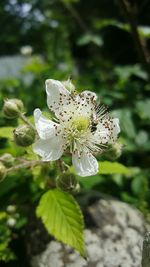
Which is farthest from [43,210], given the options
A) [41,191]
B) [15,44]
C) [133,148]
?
[15,44]

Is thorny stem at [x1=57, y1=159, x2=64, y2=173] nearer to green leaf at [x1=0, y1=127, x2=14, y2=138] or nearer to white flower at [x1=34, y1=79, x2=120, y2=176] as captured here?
white flower at [x1=34, y1=79, x2=120, y2=176]

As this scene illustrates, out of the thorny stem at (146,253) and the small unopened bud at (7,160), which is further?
the small unopened bud at (7,160)

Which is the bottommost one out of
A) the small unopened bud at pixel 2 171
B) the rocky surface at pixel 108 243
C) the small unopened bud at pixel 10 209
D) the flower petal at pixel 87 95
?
the rocky surface at pixel 108 243

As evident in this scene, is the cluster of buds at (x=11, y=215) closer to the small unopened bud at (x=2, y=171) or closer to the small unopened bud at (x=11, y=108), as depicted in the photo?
the small unopened bud at (x=2, y=171)

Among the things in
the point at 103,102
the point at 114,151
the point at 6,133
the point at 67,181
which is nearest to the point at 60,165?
the point at 67,181

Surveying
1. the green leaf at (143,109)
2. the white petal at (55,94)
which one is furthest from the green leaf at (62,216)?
the green leaf at (143,109)

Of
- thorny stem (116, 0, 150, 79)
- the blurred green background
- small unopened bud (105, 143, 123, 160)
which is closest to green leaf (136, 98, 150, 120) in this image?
the blurred green background
